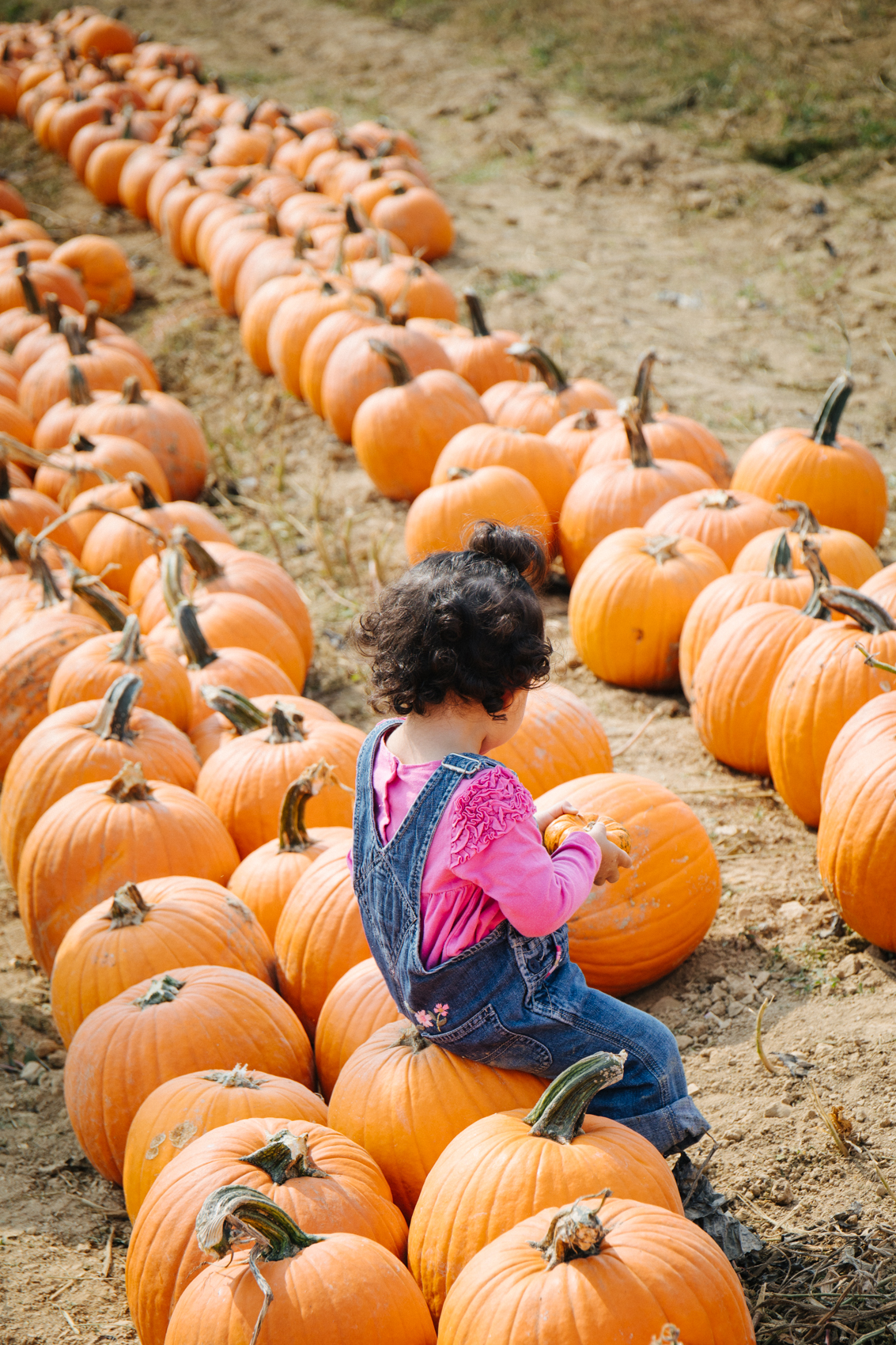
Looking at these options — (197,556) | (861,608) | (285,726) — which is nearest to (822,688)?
(861,608)

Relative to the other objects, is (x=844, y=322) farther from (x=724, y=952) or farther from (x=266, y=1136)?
(x=266, y=1136)

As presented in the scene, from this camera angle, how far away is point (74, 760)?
3787 millimetres

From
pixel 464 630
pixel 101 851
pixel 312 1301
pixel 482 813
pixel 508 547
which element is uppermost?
pixel 508 547

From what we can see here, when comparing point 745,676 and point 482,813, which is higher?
point 482,813

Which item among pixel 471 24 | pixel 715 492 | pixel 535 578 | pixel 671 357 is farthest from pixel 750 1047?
pixel 471 24

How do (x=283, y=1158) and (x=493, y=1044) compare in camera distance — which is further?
(x=493, y=1044)

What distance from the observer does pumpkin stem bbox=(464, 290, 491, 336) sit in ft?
22.6

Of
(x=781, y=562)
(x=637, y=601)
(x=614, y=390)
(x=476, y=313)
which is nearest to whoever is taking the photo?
(x=781, y=562)

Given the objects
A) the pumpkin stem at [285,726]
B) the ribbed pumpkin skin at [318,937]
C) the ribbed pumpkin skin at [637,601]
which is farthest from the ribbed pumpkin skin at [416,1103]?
the ribbed pumpkin skin at [637,601]

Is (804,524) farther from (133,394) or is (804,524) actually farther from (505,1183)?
(133,394)

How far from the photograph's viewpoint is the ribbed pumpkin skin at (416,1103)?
2408mm

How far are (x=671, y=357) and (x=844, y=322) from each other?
4.49 ft

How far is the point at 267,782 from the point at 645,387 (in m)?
3.13

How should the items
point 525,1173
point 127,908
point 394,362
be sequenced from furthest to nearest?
point 394,362 < point 127,908 < point 525,1173
